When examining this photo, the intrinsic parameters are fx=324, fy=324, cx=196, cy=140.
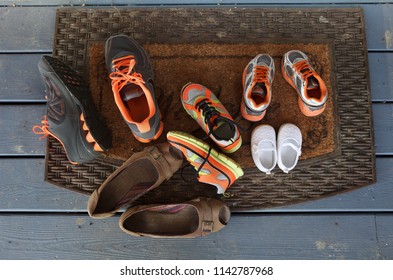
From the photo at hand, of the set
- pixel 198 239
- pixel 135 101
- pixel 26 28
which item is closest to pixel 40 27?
pixel 26 28

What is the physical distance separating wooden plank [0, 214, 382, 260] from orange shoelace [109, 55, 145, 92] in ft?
1.46

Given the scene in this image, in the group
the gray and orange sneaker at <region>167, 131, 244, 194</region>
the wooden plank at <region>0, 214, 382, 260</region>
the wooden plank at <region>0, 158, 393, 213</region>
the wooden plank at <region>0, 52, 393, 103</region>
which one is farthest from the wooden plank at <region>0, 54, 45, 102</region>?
the gray and orange sneaker at <region>167, 131, 244, 194</region>

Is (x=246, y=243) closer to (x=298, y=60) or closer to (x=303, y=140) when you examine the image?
(x=303, y=140)

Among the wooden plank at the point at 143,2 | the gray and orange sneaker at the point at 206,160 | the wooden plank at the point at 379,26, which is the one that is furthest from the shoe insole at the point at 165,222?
the wooden plank at the point at 379,26

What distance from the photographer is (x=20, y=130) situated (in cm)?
112

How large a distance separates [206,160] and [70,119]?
44 cm

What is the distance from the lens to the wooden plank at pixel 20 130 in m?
1.11

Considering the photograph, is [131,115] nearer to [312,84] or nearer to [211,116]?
[211,116]

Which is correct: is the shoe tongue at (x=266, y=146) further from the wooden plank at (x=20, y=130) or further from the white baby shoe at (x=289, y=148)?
the wooden plank at (x=20, y=130)

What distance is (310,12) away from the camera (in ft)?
3.77

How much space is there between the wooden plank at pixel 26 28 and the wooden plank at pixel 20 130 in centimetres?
22

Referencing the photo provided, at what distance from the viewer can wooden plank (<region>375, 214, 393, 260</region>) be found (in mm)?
1046

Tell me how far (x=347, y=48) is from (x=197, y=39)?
52cm
